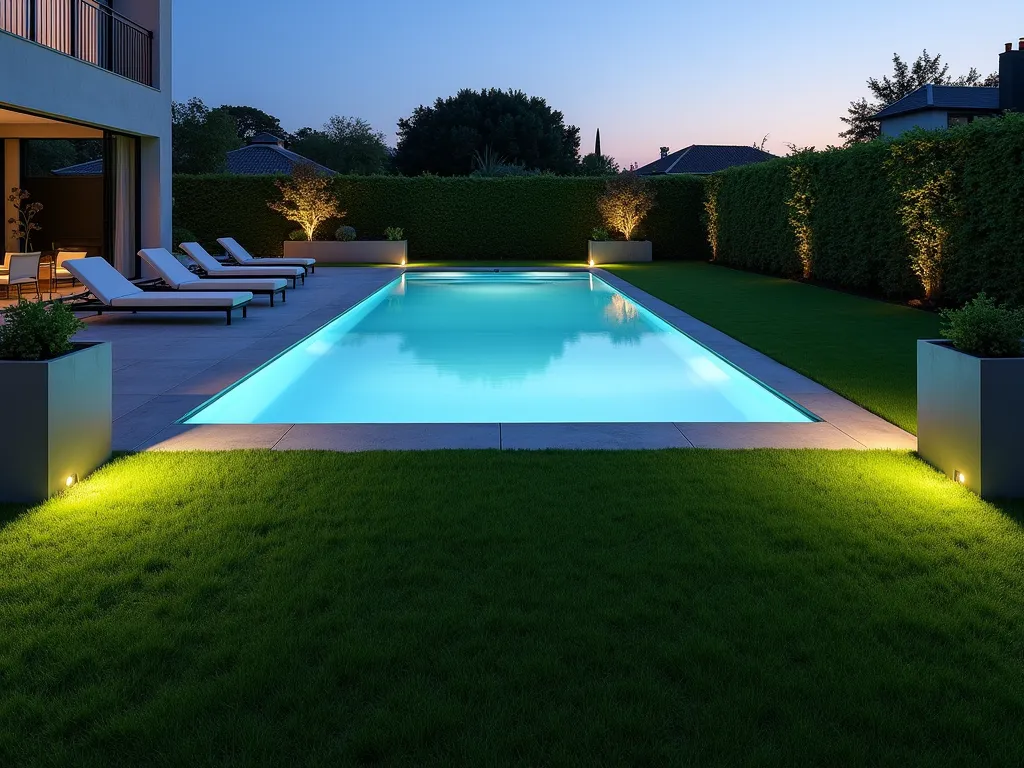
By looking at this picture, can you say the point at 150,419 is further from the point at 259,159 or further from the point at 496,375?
the point at 259,159

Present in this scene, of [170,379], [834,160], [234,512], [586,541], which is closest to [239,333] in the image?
[170,379]

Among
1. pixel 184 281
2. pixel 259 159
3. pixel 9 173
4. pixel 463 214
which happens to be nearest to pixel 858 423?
pixel 184 281

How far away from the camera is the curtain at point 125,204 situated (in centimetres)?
1720

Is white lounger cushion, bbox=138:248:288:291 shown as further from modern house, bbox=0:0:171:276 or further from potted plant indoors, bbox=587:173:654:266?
potted plant indoors, bbox=587:173:654:266

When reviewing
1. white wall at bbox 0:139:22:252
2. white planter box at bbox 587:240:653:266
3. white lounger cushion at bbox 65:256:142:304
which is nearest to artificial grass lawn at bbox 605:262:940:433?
white planter box at bbox 587:240:653:266

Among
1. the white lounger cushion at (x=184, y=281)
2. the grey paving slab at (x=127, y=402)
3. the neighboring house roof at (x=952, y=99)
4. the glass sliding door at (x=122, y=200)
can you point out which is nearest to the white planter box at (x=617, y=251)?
the glass sliding door at (x=122, y=200)

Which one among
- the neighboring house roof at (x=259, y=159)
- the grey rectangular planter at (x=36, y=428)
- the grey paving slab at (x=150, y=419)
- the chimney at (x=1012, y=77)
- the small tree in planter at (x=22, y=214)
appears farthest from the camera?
the neighboring house roof at (x=259, y=159)

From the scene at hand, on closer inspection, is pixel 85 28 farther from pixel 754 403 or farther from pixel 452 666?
pixel 452 666

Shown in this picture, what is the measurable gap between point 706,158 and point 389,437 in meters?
49.0

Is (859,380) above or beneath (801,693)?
above

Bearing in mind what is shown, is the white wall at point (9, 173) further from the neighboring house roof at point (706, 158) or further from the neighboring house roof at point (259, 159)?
the neighboring house roof at point (706, 158)

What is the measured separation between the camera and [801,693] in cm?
283

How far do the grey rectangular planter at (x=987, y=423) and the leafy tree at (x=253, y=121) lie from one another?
72926mm

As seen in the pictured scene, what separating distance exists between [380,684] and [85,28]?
1587 cm
